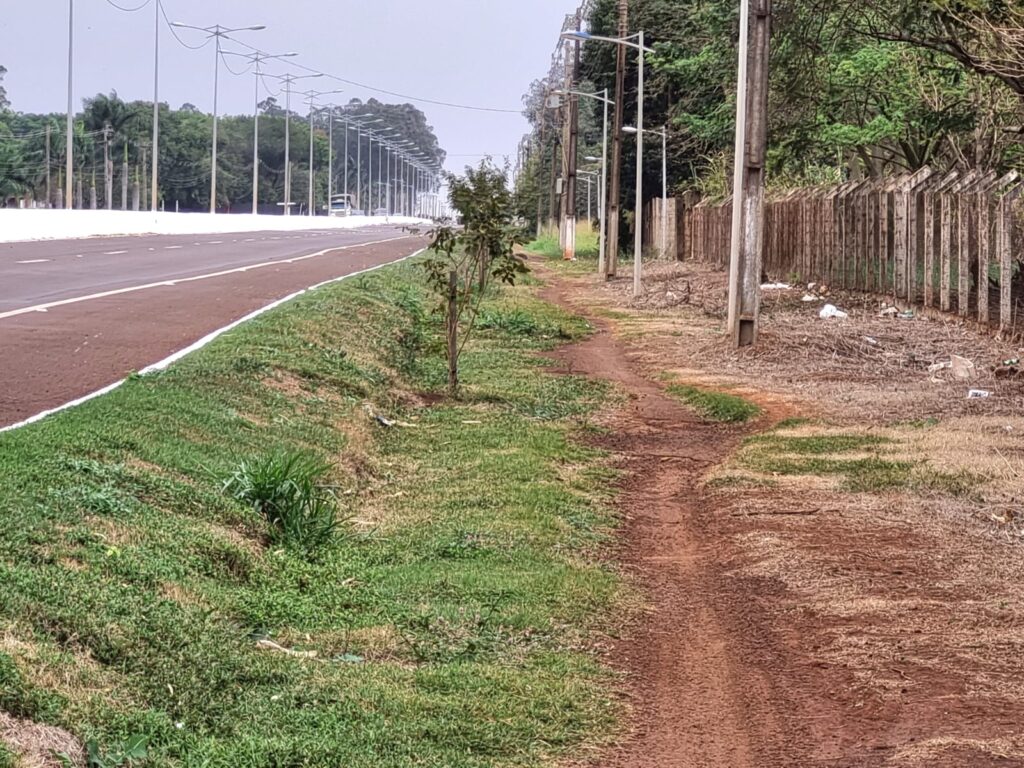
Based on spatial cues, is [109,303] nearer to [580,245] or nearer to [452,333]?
[452,333]

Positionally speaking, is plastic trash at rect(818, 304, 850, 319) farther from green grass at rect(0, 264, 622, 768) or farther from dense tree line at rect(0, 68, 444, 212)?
dense tree line at rect(0, 68, 444, 212)

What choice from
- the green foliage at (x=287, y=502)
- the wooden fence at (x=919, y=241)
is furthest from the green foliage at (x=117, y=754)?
the wooden fence at (x=919, y=241)

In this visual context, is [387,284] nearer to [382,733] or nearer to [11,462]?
[11,462]

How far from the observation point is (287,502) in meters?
8.36

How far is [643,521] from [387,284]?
17.0m

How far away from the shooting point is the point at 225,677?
5527 millimetres

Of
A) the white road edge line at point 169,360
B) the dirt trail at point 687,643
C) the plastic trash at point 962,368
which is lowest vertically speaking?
the dirt trail at point 687,643

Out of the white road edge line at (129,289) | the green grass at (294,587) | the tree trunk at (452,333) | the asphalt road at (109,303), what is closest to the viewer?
the green grass at (294,587)

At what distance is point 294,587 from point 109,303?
11.4m

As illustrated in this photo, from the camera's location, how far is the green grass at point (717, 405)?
14008 millimetres

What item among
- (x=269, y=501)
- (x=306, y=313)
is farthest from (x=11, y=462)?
(x=306, y=313)

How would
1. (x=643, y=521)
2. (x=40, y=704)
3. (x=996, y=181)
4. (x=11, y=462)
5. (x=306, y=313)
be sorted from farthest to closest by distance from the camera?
1. (x=996, y=181)
2. (x=306, y=313)
3. (x=643, y=521)
4. (x=11, y=462)
5. (x=40, y=704)

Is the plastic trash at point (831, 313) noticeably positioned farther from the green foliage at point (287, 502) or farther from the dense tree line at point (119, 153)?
the dense tree line at point (119, 153)

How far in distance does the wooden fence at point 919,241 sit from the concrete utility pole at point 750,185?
8.88 ft
